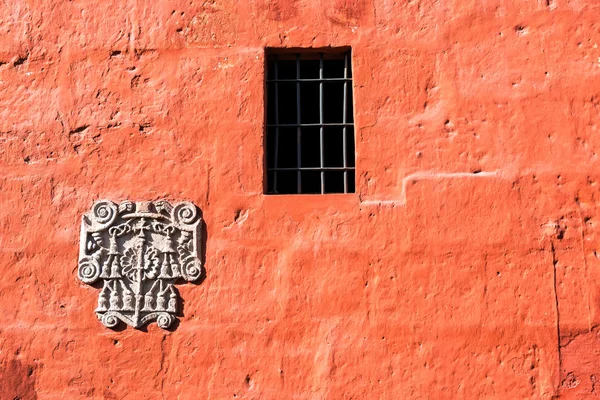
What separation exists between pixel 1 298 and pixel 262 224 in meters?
1.49

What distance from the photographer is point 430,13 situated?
4945 mm

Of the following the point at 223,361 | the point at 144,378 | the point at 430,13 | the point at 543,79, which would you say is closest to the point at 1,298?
the point at 144,378

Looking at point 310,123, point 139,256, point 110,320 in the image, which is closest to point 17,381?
point 110,320

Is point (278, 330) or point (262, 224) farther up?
point (262, 224)

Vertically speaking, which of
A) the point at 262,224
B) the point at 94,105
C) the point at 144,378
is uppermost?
the point at 94,105

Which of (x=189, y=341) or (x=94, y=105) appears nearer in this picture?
(x=189, y=341)

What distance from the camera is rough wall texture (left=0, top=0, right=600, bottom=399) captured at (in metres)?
4.54

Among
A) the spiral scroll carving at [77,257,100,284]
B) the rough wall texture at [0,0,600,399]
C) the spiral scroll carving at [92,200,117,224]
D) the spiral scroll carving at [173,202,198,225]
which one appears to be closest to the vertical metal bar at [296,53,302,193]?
the rough wall texture at [0,0,600,399]

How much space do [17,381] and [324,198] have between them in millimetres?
1930

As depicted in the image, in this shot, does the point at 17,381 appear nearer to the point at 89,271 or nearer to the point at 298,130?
the point at 89,271

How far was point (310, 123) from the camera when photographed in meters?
5.04

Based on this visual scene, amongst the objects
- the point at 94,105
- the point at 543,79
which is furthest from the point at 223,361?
the point at 543,79

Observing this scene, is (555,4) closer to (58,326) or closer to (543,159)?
(543,159)

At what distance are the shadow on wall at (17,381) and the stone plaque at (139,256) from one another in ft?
1.62
